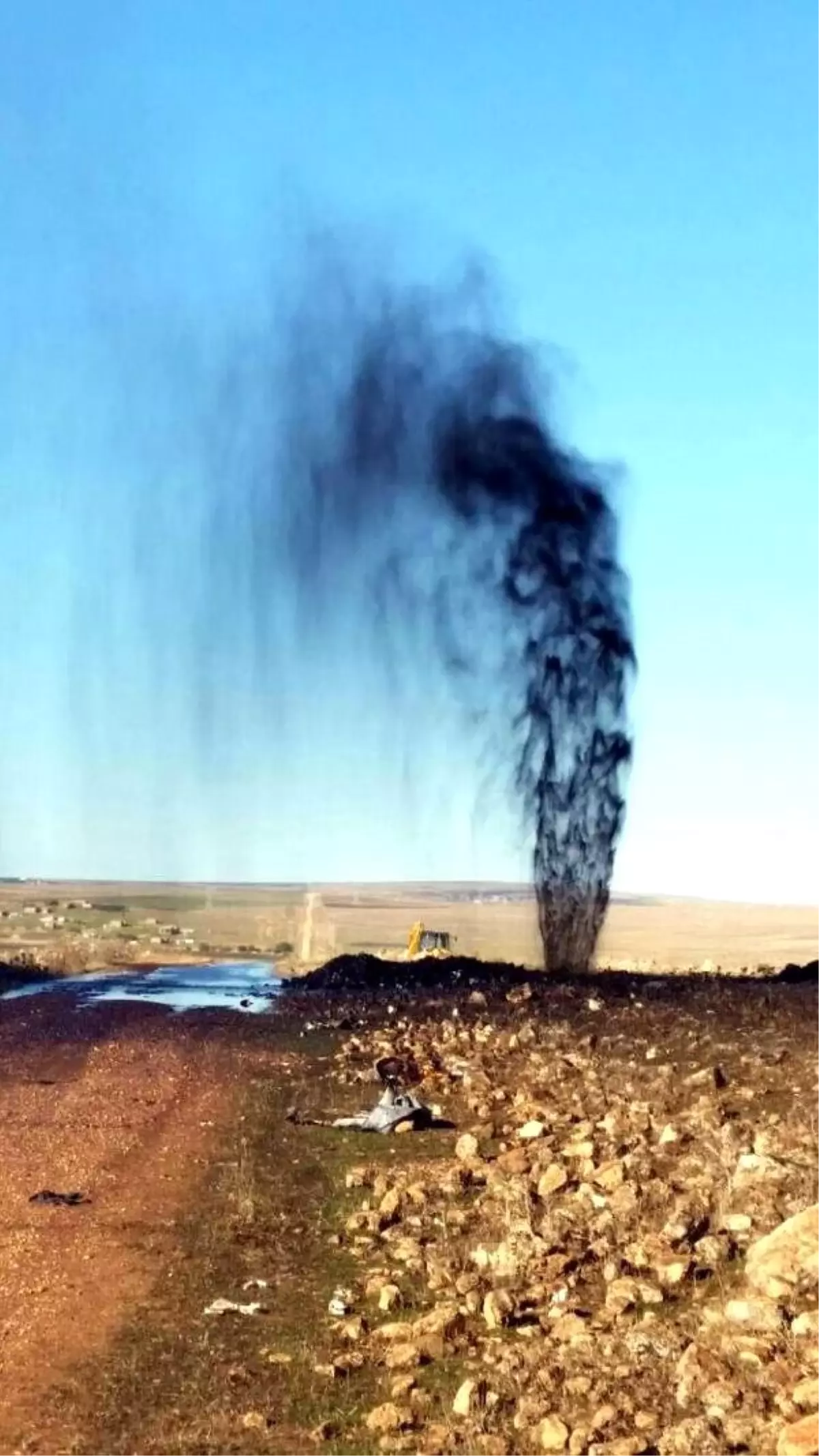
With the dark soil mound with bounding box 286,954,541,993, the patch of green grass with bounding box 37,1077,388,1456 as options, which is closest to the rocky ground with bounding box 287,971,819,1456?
the patch of green grass with bounding box 37,1077,388,1456

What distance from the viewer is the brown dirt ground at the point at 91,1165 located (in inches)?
350

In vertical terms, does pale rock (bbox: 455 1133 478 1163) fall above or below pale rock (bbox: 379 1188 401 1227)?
above

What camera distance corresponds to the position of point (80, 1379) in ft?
26.6

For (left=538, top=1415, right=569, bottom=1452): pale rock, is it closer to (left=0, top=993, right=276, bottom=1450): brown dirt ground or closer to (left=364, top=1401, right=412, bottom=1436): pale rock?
(left=364, top=1401, right=412, bottom=1436): pale rock

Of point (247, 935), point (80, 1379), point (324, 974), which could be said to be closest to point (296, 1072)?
point (80, 1379)

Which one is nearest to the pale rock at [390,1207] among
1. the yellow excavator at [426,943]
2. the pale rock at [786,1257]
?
the pale rock at [786,1257]

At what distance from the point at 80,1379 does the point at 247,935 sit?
296 ft

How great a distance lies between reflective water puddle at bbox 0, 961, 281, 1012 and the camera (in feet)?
115

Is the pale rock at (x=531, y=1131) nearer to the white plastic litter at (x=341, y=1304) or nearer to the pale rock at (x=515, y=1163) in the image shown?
the pale rock at (x=515, y=1163)

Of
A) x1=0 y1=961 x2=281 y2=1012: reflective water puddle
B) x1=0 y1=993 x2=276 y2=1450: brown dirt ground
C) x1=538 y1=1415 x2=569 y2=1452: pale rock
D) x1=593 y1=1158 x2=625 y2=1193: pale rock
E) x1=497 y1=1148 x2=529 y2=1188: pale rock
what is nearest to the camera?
x1=538 y1=1415 x2=569 y2=1452: pale rock

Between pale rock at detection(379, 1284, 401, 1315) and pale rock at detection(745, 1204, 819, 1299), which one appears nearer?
pale rock at detection(745, 1204, 819, 1299)

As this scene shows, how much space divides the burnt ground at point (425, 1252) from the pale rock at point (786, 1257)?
0.56 feet

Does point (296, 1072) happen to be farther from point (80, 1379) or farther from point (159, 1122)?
point (80, 1379)

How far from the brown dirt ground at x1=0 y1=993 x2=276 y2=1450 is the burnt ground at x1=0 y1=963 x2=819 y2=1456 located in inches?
1.6
